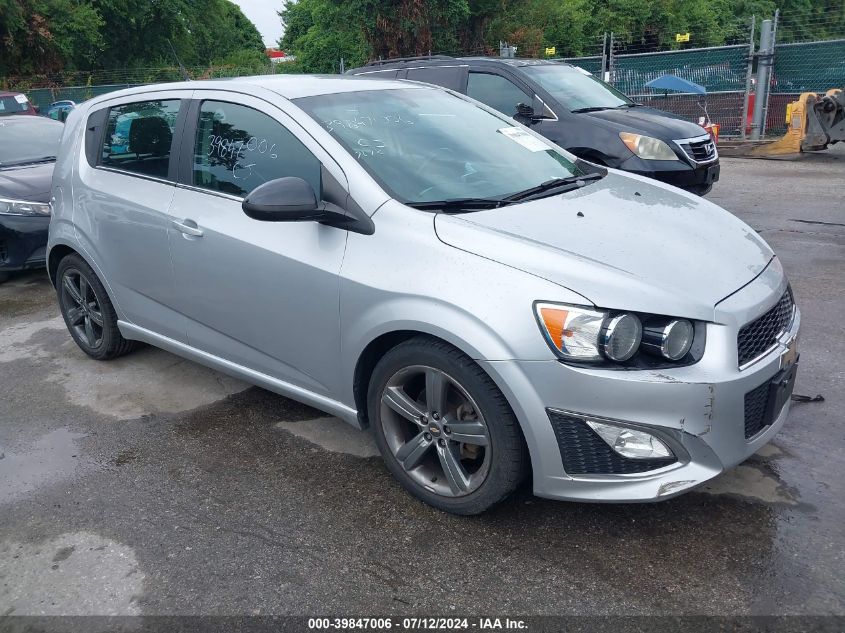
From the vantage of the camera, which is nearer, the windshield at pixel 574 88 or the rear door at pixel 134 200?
the rear door at pixel 134 200

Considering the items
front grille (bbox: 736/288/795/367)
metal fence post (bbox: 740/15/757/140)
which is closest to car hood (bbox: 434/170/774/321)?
front grille (bbox: 736/288/795/367)

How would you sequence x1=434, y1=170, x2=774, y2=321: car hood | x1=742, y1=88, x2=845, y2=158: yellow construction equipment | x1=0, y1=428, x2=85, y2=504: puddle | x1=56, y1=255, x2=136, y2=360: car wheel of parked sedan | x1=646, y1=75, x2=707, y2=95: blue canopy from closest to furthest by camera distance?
1. x1=434, y1=170, x2=774, y2=321: car hood
2. x1=0, y1=428, x2=85, y2=504: puddle
3. x1=56, y1=255, x2=136, y2=360: car wheel of parked sedan
4. x1=742, y1=88, x2=845, y2=158: yellow construction equipment
5. x1=646, y1=75, x2=707, y2=95: blue canopy

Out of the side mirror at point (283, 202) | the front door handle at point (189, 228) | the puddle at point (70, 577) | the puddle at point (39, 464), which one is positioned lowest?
the puddle at point (39, 464)

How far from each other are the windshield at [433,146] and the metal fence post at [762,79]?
494 inches

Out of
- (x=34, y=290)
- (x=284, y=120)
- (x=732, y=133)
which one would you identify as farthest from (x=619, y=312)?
(x=732, y=133)

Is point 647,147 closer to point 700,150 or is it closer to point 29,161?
point 700,150

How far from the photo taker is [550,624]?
2.57 metres

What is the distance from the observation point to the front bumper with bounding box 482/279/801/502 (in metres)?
2.66

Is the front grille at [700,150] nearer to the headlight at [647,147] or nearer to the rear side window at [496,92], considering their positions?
the headlight at [647,147]

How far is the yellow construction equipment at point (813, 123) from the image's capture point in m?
12.5

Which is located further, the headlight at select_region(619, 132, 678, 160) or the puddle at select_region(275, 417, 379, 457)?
the headlight at select_region(619, 132, 678, 160)

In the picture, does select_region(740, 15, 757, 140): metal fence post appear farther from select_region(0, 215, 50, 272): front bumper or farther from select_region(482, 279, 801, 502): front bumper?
select_region(482, 279, 801, 502): front bumper

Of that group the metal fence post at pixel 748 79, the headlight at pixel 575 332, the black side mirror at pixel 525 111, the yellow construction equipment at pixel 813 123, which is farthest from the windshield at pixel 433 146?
the metal fence post at pixel 748 79

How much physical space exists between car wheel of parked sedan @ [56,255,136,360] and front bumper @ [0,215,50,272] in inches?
89.6
